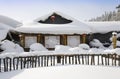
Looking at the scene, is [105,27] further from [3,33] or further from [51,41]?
[3,33]

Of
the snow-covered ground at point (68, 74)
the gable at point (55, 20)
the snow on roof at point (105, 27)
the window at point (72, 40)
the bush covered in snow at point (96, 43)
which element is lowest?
the snow-covered ground at point (68, 74)

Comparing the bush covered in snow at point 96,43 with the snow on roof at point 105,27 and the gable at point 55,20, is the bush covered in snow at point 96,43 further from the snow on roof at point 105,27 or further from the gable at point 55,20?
the gable at point 55,20

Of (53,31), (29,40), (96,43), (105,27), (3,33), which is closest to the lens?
(3,33)

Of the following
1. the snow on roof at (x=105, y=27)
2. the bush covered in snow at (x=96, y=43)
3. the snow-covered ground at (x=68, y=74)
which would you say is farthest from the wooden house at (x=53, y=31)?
the snow-covered ground at (x=68, y=74)

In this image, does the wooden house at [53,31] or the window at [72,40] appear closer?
the wooden house at [53,31]

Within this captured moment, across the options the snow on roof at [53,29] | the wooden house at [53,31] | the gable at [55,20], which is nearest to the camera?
the snow on roof at [53,29]

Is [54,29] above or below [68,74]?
above

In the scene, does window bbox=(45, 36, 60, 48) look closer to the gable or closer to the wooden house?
the wooden house

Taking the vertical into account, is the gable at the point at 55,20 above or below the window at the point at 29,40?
above

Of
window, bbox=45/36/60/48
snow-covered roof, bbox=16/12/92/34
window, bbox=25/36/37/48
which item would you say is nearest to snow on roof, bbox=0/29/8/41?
snow-covered roof, bbox=16/12/92/34

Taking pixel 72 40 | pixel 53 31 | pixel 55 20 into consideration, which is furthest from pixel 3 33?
pixel 72 40

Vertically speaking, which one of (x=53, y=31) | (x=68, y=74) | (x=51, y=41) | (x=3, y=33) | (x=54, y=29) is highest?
(x=54, y=29)

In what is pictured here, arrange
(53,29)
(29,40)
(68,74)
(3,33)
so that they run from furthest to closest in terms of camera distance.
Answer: (29,40), (53,29), (3,33), (68,74)

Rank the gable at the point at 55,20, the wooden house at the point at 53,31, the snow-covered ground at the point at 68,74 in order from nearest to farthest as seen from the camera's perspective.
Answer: the snow-covered ground at the point at 68,74 → the wooden house at the point at 53,31 → the gable at the point at 55,20
